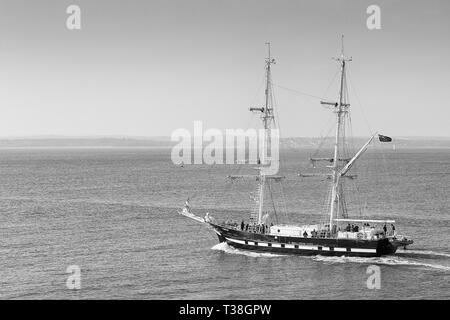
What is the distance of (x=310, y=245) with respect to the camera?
68188 millimetres

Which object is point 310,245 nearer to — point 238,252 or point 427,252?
point 238,252

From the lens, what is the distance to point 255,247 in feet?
233

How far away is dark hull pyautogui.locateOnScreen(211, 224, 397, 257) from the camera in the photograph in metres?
66.3

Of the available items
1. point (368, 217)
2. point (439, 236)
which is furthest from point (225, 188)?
point (439, 236)

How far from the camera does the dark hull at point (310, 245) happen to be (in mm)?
66312

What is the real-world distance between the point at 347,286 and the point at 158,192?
8715 centimetres

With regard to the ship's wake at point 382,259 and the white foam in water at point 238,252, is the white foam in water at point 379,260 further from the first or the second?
the white foam in water at point 238,252
